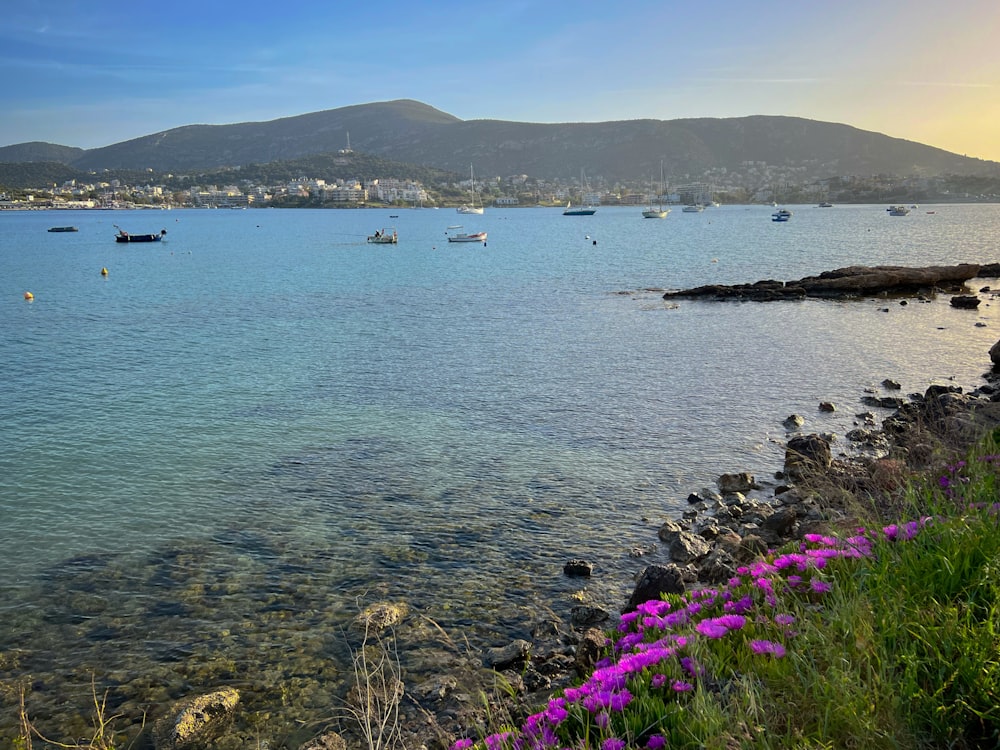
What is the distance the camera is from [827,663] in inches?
169

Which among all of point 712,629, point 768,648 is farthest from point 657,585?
point 768,648

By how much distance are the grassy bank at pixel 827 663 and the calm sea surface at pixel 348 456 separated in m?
4.06

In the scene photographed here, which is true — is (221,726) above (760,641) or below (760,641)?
below

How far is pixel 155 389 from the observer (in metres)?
21.3

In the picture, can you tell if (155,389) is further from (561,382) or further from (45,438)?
(561,382)

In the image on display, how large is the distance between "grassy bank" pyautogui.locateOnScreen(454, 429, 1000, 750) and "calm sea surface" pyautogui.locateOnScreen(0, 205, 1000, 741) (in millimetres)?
4062

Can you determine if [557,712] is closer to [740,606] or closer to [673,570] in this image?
[740,606]

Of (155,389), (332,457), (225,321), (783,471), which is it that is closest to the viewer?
(783,471)

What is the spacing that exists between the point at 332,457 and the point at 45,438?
720 centimetres

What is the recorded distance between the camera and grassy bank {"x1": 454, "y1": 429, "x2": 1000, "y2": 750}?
3.64 metres

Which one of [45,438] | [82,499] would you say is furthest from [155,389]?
[82,499]

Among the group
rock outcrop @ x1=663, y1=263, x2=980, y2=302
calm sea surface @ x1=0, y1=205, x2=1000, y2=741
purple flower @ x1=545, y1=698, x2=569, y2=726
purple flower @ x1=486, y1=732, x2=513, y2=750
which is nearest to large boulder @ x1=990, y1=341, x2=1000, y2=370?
calm sea surface @ x1=0, y1=205, x2=1000, y2=741

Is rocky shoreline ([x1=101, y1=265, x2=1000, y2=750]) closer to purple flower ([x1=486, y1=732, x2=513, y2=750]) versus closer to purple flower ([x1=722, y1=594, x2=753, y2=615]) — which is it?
purple flower ([x1=486, y1=732, x2=513, y2=750])

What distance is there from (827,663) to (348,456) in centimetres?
1224
